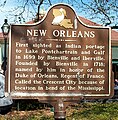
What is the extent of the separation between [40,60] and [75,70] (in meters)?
0.58

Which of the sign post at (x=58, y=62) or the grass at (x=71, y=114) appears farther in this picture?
the grass at (x=71, y=114)

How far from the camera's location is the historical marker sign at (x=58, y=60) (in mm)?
6320

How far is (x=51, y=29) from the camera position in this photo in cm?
642

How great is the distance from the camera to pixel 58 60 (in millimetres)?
6379

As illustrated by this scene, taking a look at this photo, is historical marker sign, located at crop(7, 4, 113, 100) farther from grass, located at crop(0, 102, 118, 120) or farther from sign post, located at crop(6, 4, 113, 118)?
grass, located at crop(0, 102, 118, 120)

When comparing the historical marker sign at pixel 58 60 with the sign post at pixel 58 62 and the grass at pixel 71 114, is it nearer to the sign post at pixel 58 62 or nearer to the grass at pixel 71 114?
the sign post at pixel 58 62

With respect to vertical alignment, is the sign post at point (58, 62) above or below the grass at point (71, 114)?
above

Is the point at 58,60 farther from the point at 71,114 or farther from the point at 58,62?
the point at 71,114

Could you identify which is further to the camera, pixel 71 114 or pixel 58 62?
pixel 71 114

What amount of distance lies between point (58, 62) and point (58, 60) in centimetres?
3

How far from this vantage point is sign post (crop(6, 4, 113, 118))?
6320 millimetres

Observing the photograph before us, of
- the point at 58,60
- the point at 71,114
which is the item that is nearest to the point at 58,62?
the point at 58,60

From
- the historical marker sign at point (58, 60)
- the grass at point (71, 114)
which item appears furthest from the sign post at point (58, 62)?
the grass at point (71, 114)

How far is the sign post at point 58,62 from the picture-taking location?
6.32 metres
